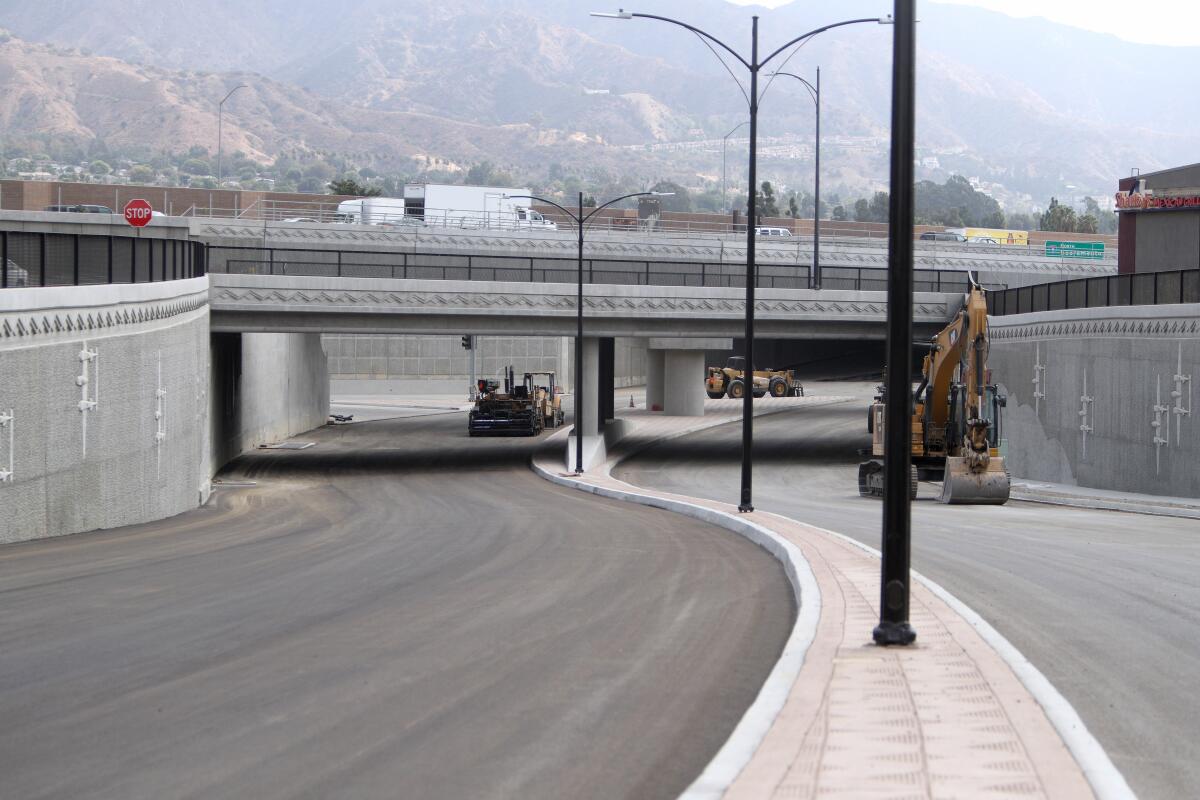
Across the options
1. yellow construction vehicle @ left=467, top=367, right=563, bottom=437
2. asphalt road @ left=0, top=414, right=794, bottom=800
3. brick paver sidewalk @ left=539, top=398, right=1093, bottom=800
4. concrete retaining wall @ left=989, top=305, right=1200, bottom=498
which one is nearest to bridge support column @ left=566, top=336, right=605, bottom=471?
yellow construction vehicle @ left=467, top=367, right=563, bottom=437

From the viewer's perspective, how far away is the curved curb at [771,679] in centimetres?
733

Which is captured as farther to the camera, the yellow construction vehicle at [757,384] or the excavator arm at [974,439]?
the yellow construction vehicle at [757,384]

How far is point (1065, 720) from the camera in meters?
8.34

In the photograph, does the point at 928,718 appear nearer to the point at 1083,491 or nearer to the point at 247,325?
the point at 1083,491

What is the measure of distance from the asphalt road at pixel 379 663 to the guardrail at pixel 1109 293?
767 inches

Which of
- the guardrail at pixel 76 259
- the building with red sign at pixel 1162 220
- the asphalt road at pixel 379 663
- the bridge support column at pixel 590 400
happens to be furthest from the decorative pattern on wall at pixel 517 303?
the asphalt road at pixel 379 663

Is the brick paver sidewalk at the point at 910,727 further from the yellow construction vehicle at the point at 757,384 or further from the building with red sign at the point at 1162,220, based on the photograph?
the yellow construction vehicle at the point at 757,384

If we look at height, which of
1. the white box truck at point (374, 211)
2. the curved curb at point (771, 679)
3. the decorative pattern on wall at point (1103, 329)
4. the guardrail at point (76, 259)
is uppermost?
the white box truck at point (374, 211)

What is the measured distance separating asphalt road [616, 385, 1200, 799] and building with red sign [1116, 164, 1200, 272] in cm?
2759

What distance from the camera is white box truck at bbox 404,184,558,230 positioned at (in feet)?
330

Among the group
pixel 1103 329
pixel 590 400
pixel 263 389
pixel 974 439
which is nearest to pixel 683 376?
pixel 590 400

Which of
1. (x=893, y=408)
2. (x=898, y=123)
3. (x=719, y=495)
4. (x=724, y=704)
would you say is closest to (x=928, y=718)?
(x=724, y=704)

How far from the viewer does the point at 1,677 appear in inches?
405

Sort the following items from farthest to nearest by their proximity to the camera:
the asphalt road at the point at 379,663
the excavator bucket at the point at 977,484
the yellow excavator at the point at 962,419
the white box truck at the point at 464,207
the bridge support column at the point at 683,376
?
the white box truck at the point at 464,207
the bridge support column at the point at 683,376
the excavator bucket at the point at 977,484
the yellow excavator at the point at 962,419
the asphalt road at the point at 379,663
